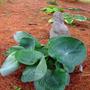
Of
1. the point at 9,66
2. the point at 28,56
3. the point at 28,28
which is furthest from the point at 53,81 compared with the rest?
the point at 28,28

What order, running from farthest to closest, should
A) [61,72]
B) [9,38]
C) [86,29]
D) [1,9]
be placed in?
[1,9] → [86,29] → [9,38] → [61,72]

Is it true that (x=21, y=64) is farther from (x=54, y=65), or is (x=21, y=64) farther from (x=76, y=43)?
(x=76, y=43)

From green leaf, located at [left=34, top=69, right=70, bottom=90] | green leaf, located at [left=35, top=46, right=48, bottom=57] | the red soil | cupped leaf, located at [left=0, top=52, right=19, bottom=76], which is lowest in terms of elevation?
the red soil

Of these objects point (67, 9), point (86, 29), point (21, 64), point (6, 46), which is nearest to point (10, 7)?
point (67, 9)

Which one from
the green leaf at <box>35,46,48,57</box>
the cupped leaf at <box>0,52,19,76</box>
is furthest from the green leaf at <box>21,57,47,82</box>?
the green leaf at <box>35,46,48,57</box>

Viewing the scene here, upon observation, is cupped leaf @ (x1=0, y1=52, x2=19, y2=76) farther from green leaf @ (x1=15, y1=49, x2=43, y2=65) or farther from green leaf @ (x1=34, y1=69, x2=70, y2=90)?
green leaf @ (x1=34, y1=69, x2=70, y2=90)

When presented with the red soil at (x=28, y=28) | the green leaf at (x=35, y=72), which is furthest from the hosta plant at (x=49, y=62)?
the red soil at (x=28, y=28)

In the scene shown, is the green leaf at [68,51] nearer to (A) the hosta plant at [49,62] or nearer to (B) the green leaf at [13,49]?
(A) the hosta plant at [49,62]
